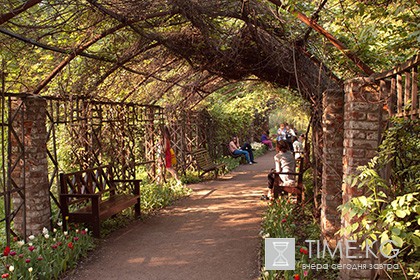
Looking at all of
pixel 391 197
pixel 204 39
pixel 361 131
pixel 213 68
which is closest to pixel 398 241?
pixel 391 197

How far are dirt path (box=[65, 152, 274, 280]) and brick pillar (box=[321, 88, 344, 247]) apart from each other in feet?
3.60

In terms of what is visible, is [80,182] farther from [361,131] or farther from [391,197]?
[391,197]

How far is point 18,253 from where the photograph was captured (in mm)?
4961

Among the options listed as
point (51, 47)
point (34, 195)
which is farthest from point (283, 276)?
point (51, 47)

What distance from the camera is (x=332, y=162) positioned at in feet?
18.2

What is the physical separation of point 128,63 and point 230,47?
249 cm

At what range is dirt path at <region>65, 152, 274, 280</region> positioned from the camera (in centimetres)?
507

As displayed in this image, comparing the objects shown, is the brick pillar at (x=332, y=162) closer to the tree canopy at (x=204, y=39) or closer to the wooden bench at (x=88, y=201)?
the tree canopy at (x=204, y=39)

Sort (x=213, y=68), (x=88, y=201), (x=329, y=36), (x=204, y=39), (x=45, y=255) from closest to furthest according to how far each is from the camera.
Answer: (x=45, y=255) → (x=329, y=36) → (x=204, y=39) → (x=88, y=201) → (x=213, y=68)

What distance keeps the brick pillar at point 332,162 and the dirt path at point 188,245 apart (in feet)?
3.60

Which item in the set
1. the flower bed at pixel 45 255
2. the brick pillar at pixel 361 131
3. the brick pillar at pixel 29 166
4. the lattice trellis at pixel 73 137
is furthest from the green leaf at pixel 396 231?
the brick pillar at pixel 29 166

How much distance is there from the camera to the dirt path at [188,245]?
507cm

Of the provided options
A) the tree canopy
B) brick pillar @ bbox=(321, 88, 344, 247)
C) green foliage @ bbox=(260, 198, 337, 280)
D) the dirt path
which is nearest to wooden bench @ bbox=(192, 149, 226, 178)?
the dirt path

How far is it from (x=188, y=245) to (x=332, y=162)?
248 centimetres
